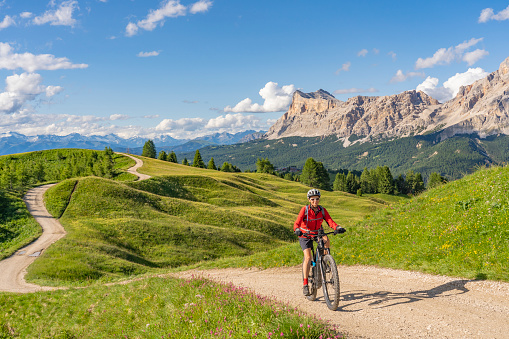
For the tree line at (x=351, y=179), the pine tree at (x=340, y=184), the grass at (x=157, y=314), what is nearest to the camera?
the grass at (x=157, y=314)

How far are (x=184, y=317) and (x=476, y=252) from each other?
12.3 m

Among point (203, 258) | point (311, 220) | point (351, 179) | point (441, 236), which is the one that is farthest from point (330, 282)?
point (351, 179)

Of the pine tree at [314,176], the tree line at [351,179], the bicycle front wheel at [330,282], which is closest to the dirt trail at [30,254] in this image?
the bicycle front wheel at [330,282]

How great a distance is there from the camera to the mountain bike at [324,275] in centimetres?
983

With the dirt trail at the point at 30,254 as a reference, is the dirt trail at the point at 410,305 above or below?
above

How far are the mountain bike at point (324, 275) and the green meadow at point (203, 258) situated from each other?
1888mm

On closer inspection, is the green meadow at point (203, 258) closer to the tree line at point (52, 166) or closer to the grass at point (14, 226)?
the grass at point (14, 226)

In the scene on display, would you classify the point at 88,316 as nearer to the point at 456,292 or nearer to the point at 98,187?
the point at 456,292

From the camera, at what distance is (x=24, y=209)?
4178cm

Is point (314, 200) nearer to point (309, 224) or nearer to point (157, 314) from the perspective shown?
point (309, 224)

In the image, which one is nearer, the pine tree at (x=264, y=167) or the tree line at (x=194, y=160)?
the tree line at (x=194, y=160)

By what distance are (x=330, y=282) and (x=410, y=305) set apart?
2.74 m

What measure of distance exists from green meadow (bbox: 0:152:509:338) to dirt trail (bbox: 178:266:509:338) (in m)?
1.09

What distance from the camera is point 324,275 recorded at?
34.2 feet
